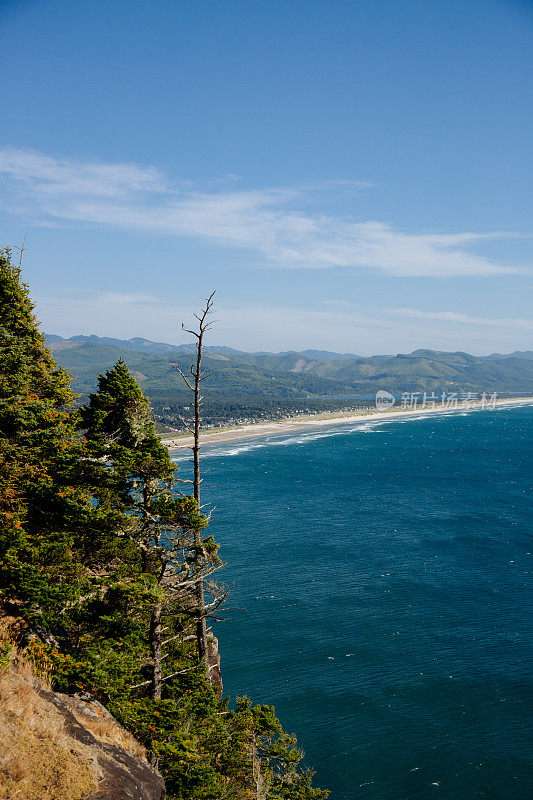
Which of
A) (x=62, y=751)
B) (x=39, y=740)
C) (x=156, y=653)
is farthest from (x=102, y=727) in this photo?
(x=156, y=653)

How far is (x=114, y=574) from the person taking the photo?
20344 millimetres

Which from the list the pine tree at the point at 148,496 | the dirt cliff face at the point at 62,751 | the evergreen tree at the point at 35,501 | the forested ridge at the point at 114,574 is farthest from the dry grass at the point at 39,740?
the pine tree at the point at 148,496

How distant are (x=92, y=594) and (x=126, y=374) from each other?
1019 centimetres

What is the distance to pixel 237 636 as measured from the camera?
55125 mm

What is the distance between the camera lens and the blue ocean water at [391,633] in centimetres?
3694

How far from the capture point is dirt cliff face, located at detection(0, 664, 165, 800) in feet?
38.2

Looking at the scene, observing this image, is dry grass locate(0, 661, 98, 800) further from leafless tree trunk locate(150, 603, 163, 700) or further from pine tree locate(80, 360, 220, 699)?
leafless tree trunk locate(150, 603, 163, 700)

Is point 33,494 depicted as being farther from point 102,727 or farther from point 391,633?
point 391,633

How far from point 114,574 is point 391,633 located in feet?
146

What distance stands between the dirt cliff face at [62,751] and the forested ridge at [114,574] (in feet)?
4.50

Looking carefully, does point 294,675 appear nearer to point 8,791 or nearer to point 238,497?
point 8,791

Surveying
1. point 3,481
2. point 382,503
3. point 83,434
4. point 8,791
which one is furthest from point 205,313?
point 382,503

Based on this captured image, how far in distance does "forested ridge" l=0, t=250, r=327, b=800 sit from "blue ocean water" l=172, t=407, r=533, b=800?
64.0 feet

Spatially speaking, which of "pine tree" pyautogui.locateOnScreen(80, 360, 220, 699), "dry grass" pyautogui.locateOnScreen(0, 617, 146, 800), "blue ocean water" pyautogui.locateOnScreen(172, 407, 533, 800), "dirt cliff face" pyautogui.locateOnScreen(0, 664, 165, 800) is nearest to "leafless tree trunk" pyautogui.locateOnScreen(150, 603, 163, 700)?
"pine tree" pyautogui.locateOnScreen(80, 360, 220, 699)
